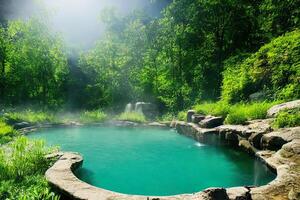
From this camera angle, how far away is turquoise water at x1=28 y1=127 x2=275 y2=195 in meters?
7.30

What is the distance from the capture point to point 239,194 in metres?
5.20

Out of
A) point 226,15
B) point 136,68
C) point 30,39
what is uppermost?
point 226,15

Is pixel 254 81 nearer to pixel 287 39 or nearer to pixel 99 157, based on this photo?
pixel 287 39

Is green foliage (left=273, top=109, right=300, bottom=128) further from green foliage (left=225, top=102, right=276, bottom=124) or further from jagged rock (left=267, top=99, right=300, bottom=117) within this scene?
green foliage (left=225, top=102, right=276, bottom=124)

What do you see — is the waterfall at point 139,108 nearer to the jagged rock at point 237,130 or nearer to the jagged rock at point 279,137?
the jagged rock at point 237,130

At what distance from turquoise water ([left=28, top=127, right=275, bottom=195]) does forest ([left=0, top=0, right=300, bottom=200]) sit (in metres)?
2.74

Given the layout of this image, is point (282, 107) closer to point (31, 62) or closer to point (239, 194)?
point (239, 194)

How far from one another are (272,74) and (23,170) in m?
11.3

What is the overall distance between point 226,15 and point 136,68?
808cm

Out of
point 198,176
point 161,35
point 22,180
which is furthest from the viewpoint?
point 161,35

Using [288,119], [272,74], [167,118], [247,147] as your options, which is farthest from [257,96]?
[167,118]

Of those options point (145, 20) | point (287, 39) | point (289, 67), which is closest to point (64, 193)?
point (289, 67)

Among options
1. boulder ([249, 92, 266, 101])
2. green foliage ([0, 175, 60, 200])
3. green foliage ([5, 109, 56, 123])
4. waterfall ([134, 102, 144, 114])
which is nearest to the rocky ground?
green foliage ([0, 175, 60, 200])

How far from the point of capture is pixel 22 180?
6453 mm
